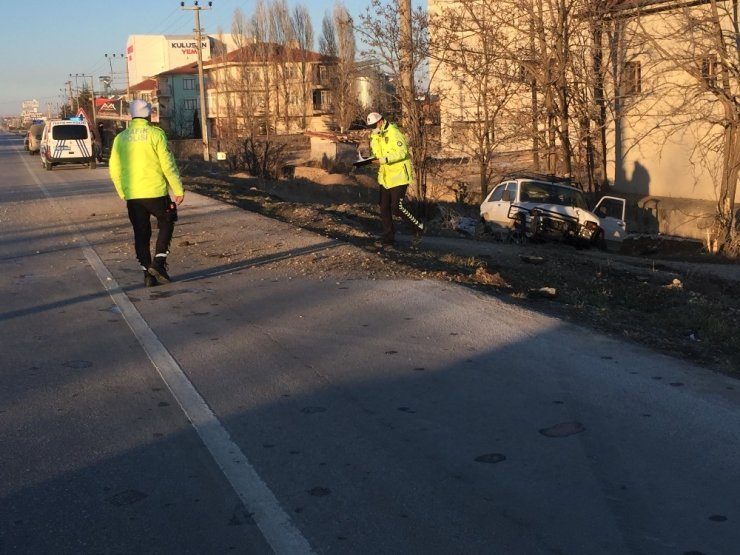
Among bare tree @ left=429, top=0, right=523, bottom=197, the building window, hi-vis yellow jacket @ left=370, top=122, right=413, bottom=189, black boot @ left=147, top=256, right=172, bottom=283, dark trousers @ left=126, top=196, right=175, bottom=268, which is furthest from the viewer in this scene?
bare tree @ left=429, top=0, right=523, bottom=197

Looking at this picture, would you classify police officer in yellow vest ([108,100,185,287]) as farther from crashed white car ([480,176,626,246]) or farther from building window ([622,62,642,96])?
building window ([622,62,642,96])

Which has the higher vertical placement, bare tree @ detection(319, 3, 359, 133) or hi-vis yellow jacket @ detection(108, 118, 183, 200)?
bare tree @ detection(319, 3, 359, 133)

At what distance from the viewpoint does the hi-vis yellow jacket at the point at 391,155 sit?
12.1 meters

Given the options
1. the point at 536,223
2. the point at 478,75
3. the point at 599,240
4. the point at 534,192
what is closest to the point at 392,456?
the point at 536,223

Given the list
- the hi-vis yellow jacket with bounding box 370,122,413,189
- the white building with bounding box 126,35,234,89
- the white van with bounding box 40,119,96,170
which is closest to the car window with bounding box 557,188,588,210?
the hi-vis yellow jacket with bounding box 370,122,413,189

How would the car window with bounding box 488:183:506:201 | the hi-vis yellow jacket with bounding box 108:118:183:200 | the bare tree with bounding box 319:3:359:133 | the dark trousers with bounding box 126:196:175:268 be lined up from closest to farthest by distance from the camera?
the hi-vis yellow jacket with bounding box 108:118:183:200 < the dark trousers with bounding box 126:196:175:268 < the car window with bounding box 488:183:506:201 < the bare tree with bounding box 319:3:359:133

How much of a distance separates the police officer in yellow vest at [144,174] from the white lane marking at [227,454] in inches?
63.7

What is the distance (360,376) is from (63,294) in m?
4.58

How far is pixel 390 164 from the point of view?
1223cm

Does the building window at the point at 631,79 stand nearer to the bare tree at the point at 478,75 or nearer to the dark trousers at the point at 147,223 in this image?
the bare tree at the point at 478,75

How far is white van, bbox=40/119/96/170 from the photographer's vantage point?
33531mm

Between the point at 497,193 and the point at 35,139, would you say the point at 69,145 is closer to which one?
the point at 497,193

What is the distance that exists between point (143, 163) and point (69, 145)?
26316mm

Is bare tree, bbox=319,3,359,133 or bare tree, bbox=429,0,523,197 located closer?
bare tree, bbox=429,0,523,197
